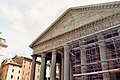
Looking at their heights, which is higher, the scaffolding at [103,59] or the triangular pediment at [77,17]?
the triangular pediment at [77,17]

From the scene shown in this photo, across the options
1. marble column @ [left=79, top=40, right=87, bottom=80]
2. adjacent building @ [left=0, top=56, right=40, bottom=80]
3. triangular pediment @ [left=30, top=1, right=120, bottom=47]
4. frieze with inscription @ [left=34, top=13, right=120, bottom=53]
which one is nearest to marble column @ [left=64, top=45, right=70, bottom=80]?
frieze with inscription @ [left=34, top=13, right=120, bottom=53]

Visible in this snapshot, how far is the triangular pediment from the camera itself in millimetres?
13409

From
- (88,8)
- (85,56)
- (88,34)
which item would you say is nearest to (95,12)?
(88,8)

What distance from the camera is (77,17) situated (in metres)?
16.1

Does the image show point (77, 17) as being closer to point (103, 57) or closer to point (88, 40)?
point (88, 40)

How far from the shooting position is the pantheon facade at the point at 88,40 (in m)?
12.6

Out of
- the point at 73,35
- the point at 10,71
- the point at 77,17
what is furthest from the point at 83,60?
the point at 10,71

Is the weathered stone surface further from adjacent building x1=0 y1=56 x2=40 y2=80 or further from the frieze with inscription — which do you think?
adjacent building x1=0 y1=56 x2=40 y2=80

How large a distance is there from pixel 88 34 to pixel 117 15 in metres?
3.03

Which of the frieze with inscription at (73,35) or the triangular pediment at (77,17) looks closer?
the frieze with inscription at (73,35)

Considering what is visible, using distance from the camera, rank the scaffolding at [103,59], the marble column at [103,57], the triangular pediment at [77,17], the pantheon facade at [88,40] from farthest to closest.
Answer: the triangular pediment at [77,17], the pantheon facade at [88,40], the scaffolding at [103,59], the marble column at [103,57]

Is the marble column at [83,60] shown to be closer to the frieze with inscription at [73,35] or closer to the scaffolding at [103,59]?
the scaffolding at [103,59]

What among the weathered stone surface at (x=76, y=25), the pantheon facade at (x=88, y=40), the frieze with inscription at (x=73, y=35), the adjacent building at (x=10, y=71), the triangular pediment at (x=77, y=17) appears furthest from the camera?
the adjacent building at (x=10, y=71)

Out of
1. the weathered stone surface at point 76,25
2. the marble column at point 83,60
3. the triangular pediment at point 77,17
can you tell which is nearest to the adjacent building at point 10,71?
the weathered stone surface at point 76,25
